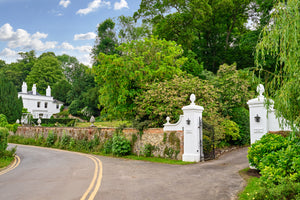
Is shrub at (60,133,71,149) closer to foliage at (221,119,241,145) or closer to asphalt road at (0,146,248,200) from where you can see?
asphalt road at (0,146,248,200)

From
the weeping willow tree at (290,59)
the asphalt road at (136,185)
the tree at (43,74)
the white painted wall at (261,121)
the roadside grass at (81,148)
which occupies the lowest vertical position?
the roadside grass at (81,148)

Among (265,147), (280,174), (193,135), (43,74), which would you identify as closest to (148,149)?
(193,135)

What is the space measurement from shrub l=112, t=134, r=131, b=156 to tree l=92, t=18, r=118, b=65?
36351 mm

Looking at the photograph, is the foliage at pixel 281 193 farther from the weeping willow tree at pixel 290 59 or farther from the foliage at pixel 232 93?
the foliage at pixel 232 93

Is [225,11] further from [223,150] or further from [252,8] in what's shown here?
[223,150]

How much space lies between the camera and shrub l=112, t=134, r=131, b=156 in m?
16.6

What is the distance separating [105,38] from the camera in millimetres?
51500

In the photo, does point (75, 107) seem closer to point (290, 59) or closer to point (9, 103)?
point (9, 103)

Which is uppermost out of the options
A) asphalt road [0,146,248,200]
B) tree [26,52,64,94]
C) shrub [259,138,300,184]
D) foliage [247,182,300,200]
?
tree [26,52,64,94]

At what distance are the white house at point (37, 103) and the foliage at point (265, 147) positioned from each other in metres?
54.5

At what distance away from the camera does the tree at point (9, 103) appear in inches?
1642

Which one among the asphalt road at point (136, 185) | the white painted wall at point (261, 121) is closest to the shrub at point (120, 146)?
the asphalt road at point (136, 185)

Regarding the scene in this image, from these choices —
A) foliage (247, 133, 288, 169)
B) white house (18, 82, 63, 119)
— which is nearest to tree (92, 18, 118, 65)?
white house (18, 82, 63, 119)

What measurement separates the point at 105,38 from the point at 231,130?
3973 cm
